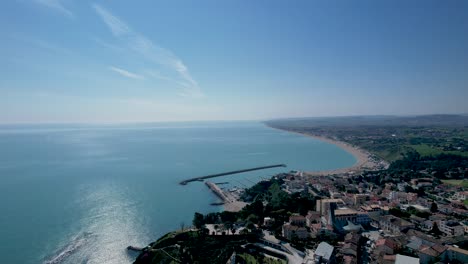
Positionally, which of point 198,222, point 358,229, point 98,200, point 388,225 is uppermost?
point 198,222

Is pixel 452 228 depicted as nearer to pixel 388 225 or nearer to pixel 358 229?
pixel 388 225

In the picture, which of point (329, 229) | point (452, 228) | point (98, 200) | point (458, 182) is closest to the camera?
point (329, 229)

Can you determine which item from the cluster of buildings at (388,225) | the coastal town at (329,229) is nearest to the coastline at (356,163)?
the coastal town at (329,229)

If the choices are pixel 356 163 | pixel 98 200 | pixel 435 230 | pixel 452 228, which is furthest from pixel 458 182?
pixel 98 200

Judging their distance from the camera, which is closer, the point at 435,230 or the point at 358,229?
the point at 435,230

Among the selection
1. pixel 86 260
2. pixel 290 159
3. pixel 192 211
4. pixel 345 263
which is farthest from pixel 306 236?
pixel 290 159

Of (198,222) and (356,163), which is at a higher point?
(198,222)

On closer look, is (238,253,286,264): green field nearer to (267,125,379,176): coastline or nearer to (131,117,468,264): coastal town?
(131,117,468,264): coastal town

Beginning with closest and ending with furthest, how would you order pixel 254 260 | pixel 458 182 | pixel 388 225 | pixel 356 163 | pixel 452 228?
pixel 254 260 → pixel 452 228 → pixel 388 225 → pixel 458 182 → pixel 356 163
